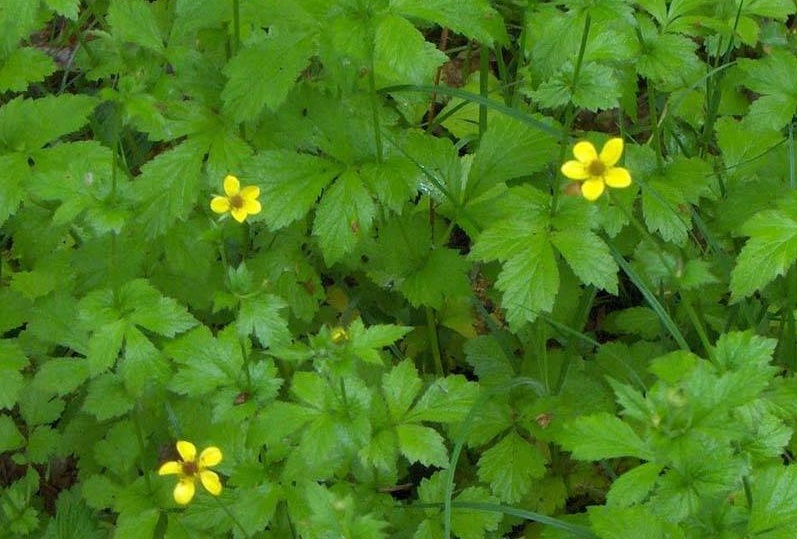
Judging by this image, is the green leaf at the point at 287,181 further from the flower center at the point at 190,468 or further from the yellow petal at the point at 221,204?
the flower center at the point at 190,468

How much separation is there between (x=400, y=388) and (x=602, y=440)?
0.52m

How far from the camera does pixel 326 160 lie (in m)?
2.37

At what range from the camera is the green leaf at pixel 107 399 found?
93.3 inches

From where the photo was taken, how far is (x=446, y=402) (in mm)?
2258

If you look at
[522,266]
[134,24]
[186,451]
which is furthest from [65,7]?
[522,266]

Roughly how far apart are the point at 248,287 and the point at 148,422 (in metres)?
0.79

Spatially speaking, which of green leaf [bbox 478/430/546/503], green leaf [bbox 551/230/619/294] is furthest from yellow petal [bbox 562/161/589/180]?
green leaf [bbox 478/430/546/503]

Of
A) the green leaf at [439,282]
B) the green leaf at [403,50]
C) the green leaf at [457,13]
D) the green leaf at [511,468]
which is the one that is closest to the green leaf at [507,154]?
the green leaf at [439,282]

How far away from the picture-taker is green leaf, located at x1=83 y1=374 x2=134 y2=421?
2.37 meters

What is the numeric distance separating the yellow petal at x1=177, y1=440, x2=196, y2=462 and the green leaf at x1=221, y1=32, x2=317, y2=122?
2.50ft

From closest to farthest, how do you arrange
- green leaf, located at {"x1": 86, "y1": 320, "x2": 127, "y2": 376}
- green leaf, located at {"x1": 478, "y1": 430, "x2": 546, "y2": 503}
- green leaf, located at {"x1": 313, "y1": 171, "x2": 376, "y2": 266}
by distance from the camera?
green leaf, located at {"x1": 86, "y1": 320, "x2": 127, "y2": 376}, green leaf, located at {"x1": 313, "y1": 171, "x2": 376, "y2": 266}, green leaf, located at {"x1": 478, "y1": 430, "x2": 546, "y2": 503}

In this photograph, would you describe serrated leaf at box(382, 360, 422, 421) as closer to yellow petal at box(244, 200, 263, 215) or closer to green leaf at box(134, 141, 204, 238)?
yellow petal at box(244, 200, 263, 215)

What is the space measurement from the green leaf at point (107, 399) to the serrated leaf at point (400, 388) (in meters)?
0.63

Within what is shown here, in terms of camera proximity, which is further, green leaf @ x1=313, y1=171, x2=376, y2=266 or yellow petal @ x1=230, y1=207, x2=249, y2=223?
green leaf @ x1=313, y1=171, x2=376, y2=266
